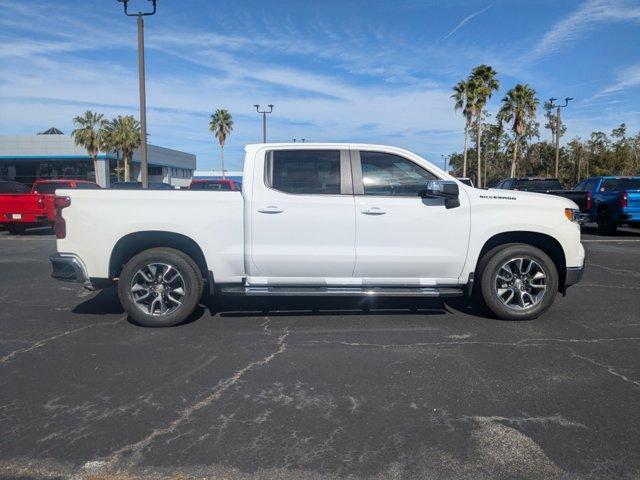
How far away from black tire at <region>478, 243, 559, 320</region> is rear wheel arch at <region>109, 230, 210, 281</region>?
3.12 metres

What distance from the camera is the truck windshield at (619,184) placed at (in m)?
16.3

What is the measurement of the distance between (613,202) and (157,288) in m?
14.5

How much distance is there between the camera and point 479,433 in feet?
10.9

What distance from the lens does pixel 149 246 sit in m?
5.82

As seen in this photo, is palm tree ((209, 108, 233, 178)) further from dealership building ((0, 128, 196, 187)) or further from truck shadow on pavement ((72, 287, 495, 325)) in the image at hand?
truck shadow on pavement ((72, 287, 495, 325))

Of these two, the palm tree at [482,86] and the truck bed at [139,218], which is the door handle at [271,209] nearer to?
the truck bed at [139,218]

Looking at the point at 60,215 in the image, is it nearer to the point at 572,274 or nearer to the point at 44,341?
the point at 44,341

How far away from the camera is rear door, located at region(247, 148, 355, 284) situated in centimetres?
561

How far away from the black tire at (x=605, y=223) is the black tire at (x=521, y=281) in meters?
11.7

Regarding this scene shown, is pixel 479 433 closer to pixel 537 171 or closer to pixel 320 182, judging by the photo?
pixel 320 182

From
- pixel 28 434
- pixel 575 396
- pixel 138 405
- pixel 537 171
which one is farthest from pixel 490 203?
pixel 537 171

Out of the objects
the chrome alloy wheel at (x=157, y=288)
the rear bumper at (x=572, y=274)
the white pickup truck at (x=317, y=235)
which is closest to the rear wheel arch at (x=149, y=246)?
the white pickup truck at (x=317, y=235)

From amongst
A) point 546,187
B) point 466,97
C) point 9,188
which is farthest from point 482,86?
point 9,188

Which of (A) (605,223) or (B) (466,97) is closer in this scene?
(A) (605,223)
